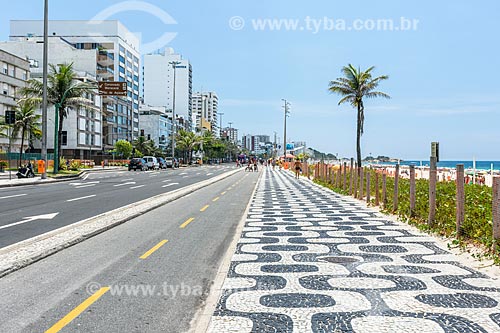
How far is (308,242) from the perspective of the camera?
9.13 meters

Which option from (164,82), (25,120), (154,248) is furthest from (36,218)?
(164,82)

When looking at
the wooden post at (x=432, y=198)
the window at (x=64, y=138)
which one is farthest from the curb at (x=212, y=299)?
the window at (x=64, y=138)

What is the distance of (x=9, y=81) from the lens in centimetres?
5950

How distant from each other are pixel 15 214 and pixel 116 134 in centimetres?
8642

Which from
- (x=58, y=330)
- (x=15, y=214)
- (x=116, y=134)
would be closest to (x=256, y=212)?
(x=15, y=214)

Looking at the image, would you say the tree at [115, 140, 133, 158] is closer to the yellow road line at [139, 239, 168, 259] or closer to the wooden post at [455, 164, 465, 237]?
the yellow road line at [139, 239, 168, 259]

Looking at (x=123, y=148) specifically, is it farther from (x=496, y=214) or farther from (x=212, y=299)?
(x=212, y=299)

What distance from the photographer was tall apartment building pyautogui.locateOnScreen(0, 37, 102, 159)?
244 feet

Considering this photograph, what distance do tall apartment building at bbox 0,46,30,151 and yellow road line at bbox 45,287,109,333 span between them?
57.8m

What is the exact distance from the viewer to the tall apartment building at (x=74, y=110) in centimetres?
7431

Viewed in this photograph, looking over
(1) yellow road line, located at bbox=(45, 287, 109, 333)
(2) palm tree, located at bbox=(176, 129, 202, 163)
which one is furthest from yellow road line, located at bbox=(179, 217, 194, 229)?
(2) palm tree, located at bbox=(176, 129, 202, 163)

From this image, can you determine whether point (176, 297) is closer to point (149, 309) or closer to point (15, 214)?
point (149, 309)

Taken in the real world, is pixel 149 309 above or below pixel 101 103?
below

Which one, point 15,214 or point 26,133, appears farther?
point 26,133
